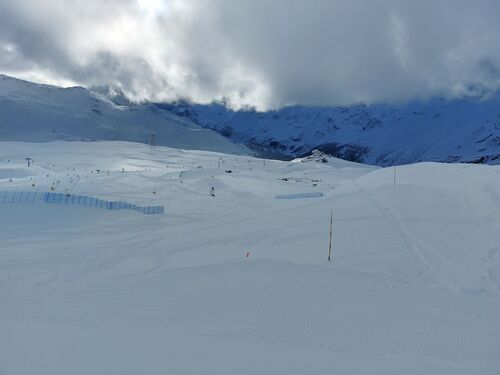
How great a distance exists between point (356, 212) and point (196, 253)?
11.0 m

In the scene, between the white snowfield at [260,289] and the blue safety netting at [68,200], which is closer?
the white snowfield at [260,289]

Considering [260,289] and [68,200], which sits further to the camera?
[68,200]

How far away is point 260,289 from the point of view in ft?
43.1

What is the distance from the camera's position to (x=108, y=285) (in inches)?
563

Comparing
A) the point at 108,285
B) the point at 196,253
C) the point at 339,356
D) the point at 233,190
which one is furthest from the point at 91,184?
the point at 339,356

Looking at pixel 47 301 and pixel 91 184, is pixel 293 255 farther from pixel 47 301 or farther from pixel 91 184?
pixel 91 184

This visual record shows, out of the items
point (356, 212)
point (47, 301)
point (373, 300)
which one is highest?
point (356, 212)

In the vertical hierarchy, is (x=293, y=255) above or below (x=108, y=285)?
above

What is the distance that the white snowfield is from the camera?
7750 millimetres

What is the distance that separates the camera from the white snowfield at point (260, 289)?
25.4ft

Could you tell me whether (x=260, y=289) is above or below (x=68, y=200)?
below

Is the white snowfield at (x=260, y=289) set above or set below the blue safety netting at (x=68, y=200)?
below

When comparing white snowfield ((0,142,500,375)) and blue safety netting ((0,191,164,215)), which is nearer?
white snowfield ((0,142,500,375))

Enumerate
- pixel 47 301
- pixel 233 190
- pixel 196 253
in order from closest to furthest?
1. pixel 47 301
2. pixel 196 253
3. pixel 233 190
